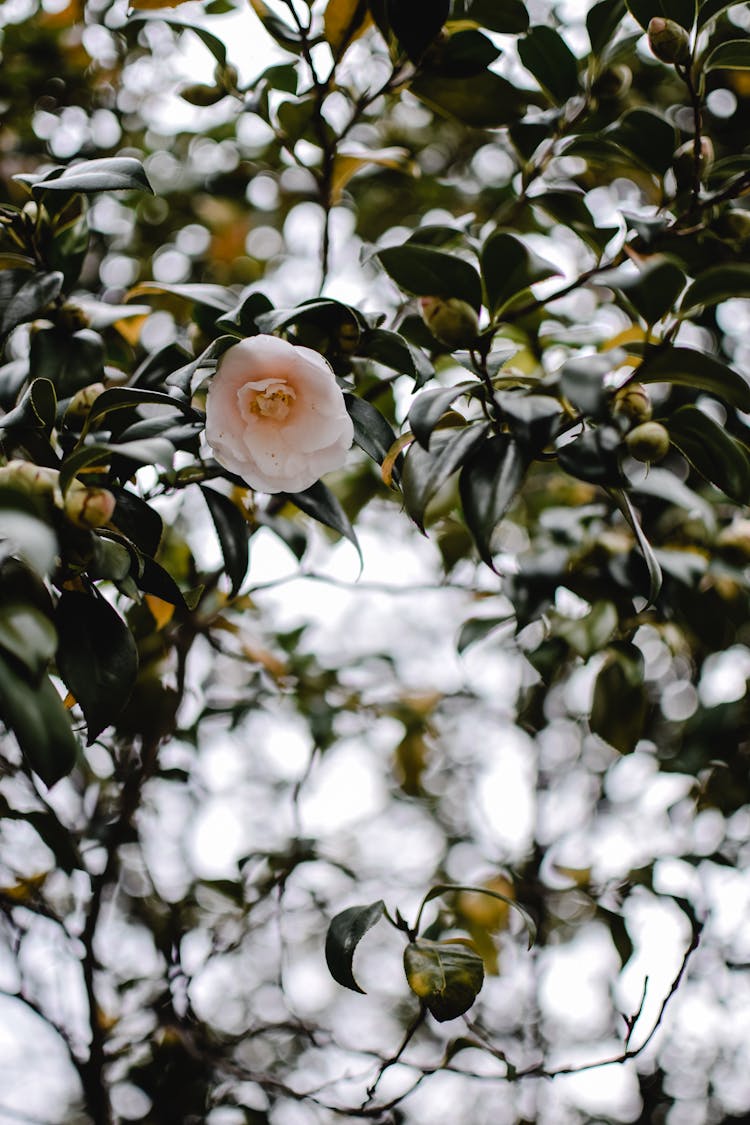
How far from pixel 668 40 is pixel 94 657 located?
72 centimetres

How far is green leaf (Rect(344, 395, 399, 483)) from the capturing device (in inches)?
31.8

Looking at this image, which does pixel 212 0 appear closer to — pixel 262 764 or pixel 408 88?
pixel 408 88

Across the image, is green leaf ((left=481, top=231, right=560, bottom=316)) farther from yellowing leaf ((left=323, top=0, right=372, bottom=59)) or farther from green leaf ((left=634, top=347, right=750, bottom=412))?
yellowing leaf ((left=323, top=0, right=372, bottom=59))

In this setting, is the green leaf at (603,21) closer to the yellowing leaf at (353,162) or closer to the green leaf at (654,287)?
the yellowing leaf at (353,162)

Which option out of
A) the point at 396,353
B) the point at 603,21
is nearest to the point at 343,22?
the point at 603,21

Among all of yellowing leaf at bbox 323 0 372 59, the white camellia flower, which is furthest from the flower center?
yellowing leaf at bbox 323 0 372 59

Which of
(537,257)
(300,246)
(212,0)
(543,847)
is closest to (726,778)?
(543,847)

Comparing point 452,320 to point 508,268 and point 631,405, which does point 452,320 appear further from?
point 631,405

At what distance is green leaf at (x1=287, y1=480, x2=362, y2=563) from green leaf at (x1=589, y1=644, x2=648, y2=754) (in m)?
0.44

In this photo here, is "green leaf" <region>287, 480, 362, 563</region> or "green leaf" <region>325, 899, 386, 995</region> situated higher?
"green leaf" <region>287, 480, 362, 563</region>

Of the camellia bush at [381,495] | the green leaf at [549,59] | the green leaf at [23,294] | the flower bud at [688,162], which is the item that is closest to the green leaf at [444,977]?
the camellia bush at [381,495]

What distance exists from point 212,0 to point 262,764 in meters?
1.87

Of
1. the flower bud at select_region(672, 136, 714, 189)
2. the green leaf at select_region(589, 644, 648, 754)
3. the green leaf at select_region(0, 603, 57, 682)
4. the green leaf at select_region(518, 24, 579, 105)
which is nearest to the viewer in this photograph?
A: the green leaf at select_region(0, 603, 57, 682)

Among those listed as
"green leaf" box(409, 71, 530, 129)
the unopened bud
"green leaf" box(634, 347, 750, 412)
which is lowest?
the unopened bud
